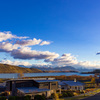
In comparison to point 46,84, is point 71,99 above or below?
below

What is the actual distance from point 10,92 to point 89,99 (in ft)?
62.7

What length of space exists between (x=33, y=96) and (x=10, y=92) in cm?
793

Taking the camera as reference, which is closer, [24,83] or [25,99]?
[25,99]

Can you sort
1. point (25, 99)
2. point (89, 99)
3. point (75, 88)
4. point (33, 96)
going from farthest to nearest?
point (75, 88)
point (89, 99)
point (33, 96)
point (25, 99)

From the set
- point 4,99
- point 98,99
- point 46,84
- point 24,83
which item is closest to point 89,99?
point 98,99

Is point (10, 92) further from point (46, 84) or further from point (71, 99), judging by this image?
point (71, 99)

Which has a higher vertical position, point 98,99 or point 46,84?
point 46,84

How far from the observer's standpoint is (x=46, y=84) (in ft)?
124

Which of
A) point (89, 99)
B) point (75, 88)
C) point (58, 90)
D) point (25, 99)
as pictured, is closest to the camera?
point (25, 99)

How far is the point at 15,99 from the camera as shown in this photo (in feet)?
97.0

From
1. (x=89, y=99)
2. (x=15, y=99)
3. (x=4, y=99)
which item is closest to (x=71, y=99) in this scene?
(x=89, y=99)

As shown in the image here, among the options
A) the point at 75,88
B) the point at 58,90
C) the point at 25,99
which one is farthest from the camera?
the point at 75,88

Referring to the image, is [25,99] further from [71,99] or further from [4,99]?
[71,99]

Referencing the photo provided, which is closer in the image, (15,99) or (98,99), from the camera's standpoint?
(15,99)
